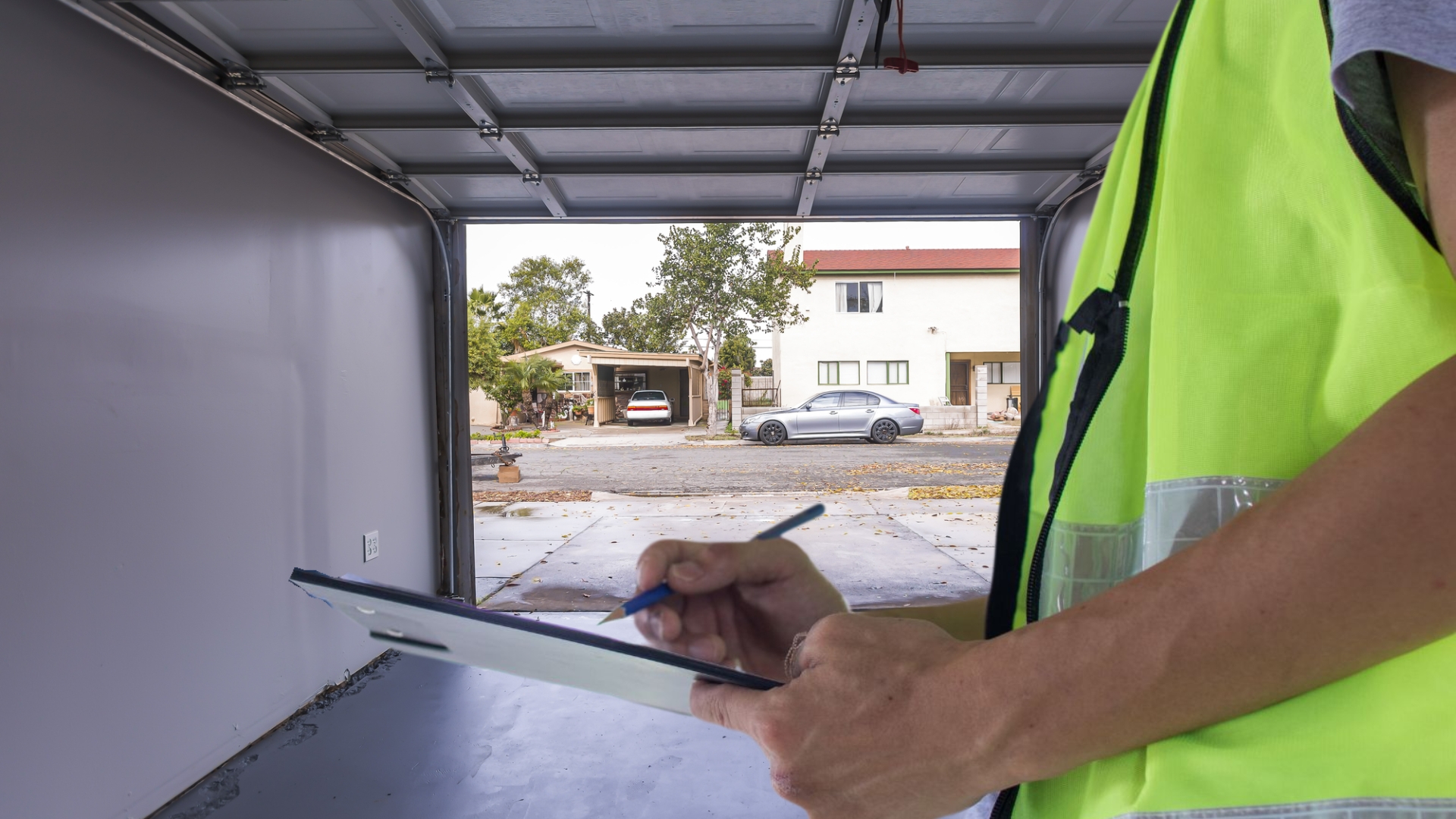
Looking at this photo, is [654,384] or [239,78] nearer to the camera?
[239,78]

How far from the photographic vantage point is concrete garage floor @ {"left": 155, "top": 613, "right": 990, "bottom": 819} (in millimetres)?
2738

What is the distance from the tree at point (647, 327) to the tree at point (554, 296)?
100cm

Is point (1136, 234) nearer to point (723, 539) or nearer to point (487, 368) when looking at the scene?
point (723, 539)

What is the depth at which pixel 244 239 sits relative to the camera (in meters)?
3.12

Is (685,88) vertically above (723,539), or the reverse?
(685,88)

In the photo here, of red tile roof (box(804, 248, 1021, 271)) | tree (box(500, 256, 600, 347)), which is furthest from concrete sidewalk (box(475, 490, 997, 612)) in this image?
tree (box(500, 256, 600, 347))

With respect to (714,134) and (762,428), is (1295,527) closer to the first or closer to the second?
(714,134)

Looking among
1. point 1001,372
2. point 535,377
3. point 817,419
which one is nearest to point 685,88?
point 817,419

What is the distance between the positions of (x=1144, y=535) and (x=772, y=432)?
17526 mm

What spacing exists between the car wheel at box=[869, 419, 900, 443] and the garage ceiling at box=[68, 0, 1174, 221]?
13.5m

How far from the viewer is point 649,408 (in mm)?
26406

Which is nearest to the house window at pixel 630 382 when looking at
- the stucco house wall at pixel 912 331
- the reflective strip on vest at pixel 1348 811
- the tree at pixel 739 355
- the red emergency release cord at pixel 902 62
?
the tree at pixel 739 355

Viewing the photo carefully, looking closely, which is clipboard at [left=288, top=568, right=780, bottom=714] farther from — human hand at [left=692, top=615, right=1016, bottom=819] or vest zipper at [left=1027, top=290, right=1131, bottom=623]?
vest zipper at [left=1027, top=290, right=1131, bottom=623]

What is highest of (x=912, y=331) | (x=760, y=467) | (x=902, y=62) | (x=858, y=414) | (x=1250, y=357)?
(x=912, y=331)
